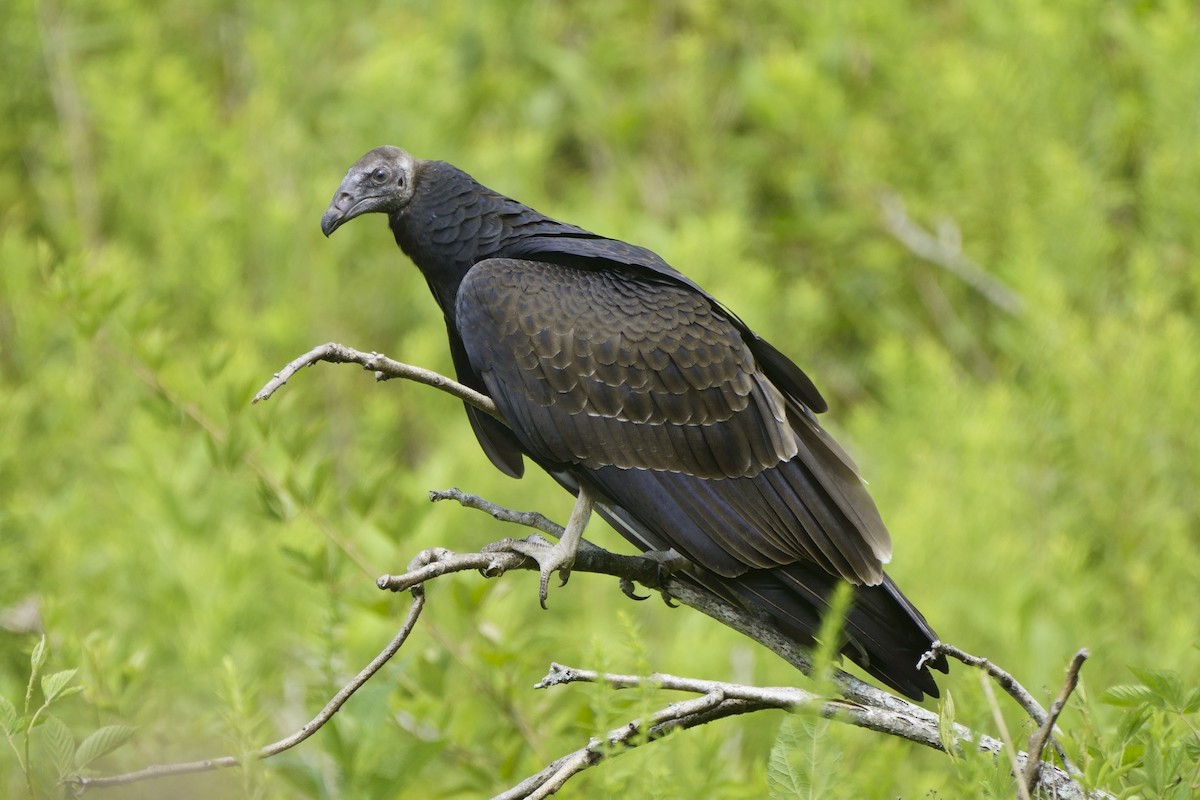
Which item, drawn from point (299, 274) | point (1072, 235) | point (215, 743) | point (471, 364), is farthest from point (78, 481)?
point (1072, 235)

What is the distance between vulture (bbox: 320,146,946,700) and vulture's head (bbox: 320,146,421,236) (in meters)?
0.44

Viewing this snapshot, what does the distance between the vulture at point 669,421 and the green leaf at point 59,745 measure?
1.29 metres

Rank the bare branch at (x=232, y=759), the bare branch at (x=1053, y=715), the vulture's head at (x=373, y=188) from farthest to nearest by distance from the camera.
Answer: the vulture's head at (x=373, y=188), the bare branch at (x=232, y=759), the bare branch at (x=1053, y=715)

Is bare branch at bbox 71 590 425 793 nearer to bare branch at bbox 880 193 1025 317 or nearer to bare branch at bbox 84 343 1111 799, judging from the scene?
bare branch at bbox 84 343 1111 799

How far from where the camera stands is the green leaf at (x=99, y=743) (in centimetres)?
275

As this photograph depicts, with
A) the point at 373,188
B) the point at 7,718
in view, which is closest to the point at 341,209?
the point at 373,188

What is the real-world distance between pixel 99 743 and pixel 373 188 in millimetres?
2243

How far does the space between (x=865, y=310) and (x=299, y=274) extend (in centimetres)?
342

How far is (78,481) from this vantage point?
6.49 m

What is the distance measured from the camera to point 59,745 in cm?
272

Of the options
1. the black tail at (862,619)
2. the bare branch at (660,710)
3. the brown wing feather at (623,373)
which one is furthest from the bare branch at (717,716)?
the brown wing feather at (623,373)

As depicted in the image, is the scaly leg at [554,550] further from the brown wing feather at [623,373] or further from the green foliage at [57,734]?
the green foliage at [57,734]

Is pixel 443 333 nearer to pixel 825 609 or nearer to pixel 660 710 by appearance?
pixel 825 609

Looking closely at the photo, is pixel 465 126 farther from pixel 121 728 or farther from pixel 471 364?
pixel 121 728
